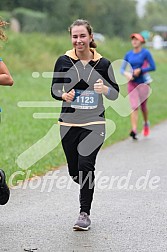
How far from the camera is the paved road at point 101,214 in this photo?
6.34 meters

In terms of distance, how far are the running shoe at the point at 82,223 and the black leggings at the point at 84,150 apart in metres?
0.08

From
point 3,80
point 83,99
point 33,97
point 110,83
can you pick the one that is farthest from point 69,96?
point 33,97

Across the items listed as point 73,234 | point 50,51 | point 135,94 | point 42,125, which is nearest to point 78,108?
point 73,234

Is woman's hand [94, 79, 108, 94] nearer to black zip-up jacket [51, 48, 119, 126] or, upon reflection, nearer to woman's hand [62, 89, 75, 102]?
black zip-up jacket [51, 48, 119, 126]

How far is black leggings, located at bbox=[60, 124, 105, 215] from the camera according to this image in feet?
22.9

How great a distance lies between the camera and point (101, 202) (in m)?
8.20

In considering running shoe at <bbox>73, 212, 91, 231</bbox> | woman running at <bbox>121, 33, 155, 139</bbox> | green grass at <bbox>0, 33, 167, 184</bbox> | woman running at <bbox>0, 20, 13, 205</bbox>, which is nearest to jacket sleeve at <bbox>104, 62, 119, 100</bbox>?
woman running at <bbox>0, 20, 13, 205</bbox>

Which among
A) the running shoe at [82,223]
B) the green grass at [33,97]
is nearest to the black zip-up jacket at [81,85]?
the running shoe at [82,223]

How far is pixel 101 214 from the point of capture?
7.59m

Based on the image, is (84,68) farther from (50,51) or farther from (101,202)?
(50,51)

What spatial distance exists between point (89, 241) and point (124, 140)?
25.4 ft

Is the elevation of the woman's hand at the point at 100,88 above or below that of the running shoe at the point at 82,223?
above

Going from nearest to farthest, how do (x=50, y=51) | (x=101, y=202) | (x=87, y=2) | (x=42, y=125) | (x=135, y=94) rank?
(x=101, y=202) < (x=135, y=94) < (x=42, y=125) < (x=50, y=51) < (x=87, y=2)

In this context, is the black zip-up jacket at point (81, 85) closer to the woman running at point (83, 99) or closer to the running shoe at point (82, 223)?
the woman running at point (83, 99)
